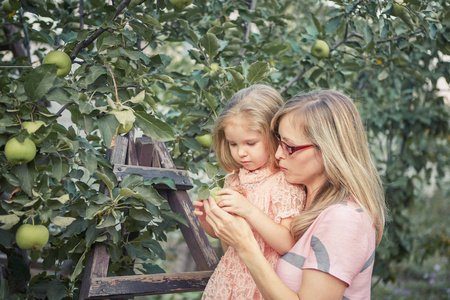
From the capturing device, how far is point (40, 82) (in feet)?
4.09

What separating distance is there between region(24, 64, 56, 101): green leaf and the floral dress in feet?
2.23

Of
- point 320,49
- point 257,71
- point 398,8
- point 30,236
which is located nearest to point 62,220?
point 30,236

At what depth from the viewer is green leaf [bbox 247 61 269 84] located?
1.80 meters

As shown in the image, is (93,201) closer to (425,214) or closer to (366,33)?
(366,33)

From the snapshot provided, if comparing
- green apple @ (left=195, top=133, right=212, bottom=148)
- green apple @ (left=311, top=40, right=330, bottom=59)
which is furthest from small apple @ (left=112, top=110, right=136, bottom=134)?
green apple @ (left=311, top=40, right=330, bottom=59)

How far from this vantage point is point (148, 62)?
1.73m

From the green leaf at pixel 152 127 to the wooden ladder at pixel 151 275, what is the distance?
0.98ft

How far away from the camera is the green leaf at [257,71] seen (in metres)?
1.80

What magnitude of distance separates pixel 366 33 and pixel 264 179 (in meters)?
1.03

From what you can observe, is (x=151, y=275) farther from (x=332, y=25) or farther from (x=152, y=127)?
(x=332, y=25)

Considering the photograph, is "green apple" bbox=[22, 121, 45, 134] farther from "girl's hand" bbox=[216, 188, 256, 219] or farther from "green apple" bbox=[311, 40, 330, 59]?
"green apple" bbox=[311, 40, 330, 59]

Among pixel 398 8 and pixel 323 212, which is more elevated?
pixel 398 8

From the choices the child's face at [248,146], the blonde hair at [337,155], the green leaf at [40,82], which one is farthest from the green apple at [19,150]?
the blonde hair at [337,155]

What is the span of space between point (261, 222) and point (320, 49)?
1.11 metres
